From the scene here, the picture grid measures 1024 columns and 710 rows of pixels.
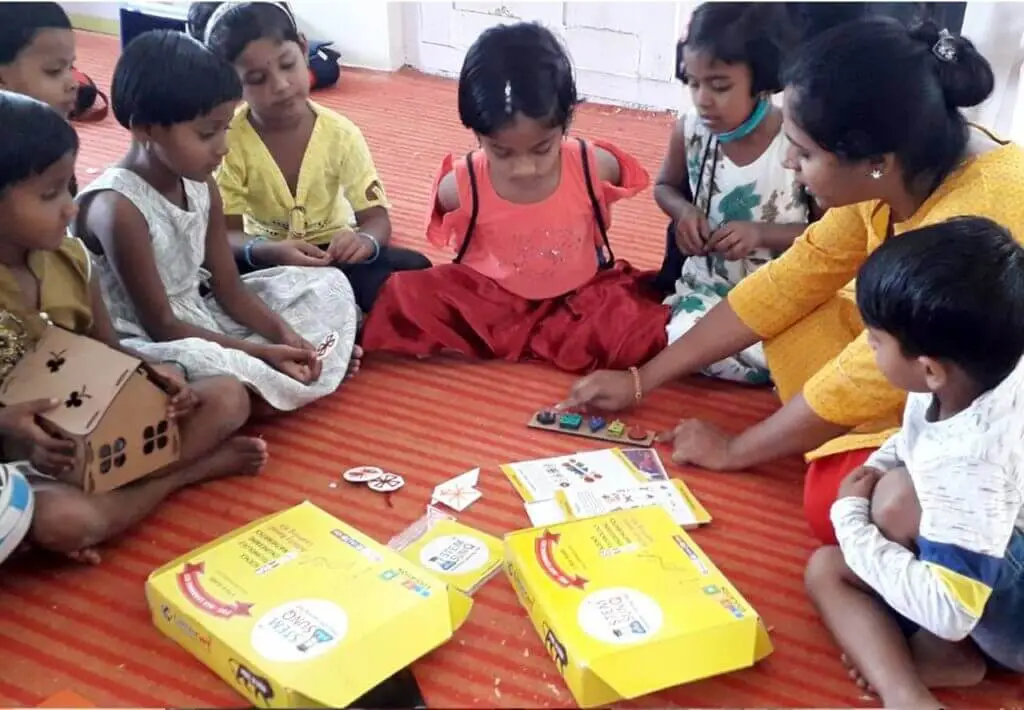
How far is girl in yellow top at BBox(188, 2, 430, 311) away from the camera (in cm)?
179

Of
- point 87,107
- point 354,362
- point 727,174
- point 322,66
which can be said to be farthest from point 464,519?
point 322,66

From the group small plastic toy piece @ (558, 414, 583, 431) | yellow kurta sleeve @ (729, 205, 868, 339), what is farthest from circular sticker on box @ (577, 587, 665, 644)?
yellow kurta sleeve @ (729, 205, 868, 339)

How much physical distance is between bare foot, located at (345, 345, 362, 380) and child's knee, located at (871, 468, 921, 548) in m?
0.97

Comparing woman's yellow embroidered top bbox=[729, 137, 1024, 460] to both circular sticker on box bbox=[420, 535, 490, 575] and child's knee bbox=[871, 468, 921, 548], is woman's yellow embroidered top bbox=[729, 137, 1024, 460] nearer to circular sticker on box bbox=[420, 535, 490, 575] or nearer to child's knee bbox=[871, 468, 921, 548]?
child's knee bbox=[871, 468, 921, 548]

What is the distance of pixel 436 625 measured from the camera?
116cm

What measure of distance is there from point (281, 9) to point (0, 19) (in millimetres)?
477

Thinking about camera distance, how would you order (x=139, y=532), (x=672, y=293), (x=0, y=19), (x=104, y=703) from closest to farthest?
(x=104, y=703)
(x=139, y=532)
(x=0, y=19)
(x=672, y=293)

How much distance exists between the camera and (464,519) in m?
1.42

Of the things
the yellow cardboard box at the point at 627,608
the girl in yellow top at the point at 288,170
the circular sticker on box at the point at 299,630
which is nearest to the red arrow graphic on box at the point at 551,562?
the yellow cardboard box at the point at 627,608

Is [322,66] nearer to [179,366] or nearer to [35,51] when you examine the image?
[35,51]

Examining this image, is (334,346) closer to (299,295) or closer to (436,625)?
(299,295)

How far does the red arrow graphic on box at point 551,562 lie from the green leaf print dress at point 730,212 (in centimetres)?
62

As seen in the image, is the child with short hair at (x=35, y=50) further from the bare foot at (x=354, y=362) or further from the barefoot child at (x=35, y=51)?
the bare foot at (x=354, y=362)

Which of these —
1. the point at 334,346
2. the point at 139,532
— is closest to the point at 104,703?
the point at 139,532
